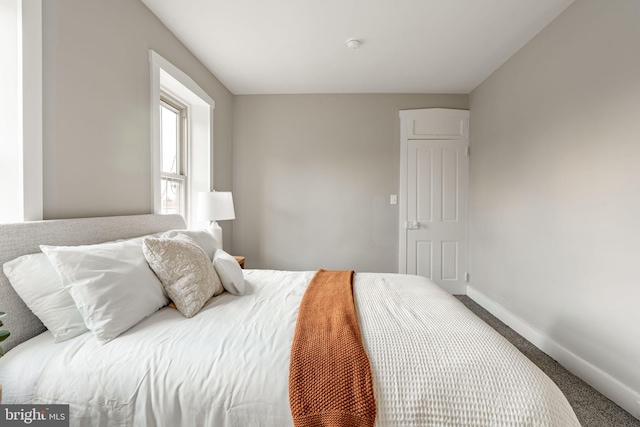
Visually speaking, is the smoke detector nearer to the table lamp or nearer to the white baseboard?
the table lamp

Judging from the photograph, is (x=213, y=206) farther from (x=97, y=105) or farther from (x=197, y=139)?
(x=97, y=105)

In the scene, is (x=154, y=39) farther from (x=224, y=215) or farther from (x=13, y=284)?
(x=13, y=284)

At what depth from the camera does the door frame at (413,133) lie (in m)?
3.34

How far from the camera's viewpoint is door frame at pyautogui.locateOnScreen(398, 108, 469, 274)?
11.0 feet

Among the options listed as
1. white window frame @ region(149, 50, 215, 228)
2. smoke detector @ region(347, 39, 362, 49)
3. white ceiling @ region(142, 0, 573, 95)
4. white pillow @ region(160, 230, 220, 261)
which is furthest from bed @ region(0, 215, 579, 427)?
smoke detector @ region(347, 39, 362, 49)

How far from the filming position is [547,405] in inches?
30.9

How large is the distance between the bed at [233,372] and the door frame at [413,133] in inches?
89.3

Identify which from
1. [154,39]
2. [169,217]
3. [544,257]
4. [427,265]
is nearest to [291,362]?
[169,217]

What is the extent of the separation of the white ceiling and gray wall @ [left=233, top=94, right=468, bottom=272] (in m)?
0.33

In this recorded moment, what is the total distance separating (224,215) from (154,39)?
1.48 meters

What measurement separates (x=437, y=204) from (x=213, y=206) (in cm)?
265

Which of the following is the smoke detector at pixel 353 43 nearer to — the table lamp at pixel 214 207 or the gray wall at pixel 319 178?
the gray wall at pixel 319 178

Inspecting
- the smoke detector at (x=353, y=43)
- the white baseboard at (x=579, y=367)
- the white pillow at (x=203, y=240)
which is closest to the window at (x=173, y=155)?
the white pillow at (x=203, y=240)

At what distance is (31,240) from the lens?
3.68 ft
